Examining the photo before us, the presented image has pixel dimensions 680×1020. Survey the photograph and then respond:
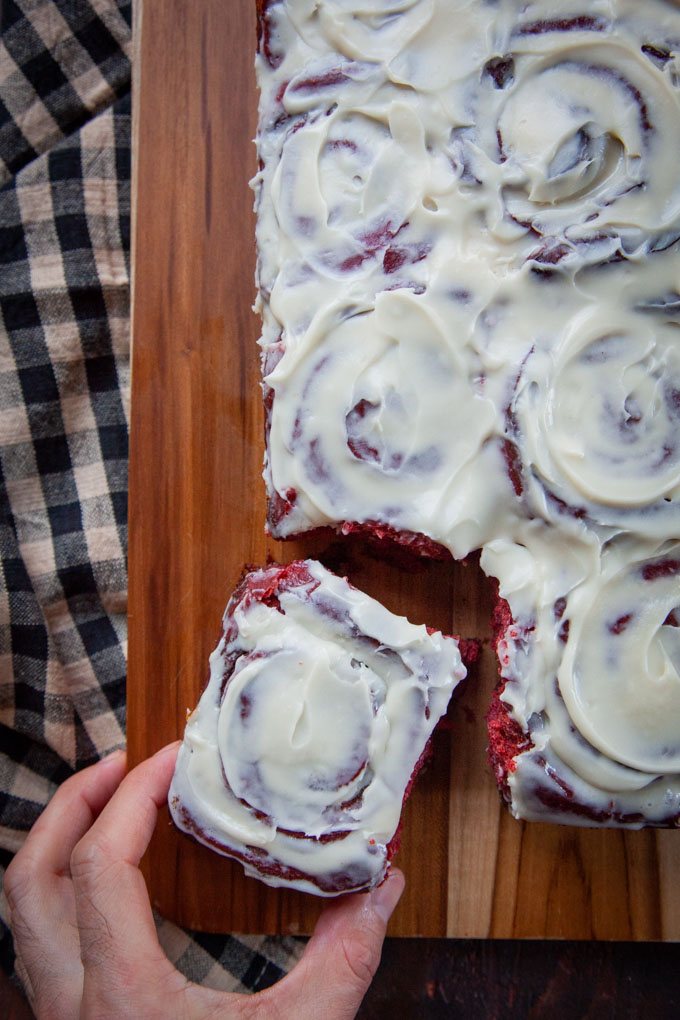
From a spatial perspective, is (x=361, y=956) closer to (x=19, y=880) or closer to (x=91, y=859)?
(x=91, y=859)

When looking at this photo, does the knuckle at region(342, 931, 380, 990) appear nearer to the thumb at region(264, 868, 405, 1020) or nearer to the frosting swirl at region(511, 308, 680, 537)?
the thumb at region(264, 868, 405, 1020)

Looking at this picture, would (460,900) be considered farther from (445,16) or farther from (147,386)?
(445,16)

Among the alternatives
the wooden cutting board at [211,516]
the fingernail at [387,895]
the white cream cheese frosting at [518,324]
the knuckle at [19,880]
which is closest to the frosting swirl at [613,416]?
the white cream cheese frosting at [518,324]

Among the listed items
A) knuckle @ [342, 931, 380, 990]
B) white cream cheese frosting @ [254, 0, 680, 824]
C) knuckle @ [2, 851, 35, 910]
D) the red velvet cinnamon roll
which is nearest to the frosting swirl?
white cream cheese frosting @ [254, 0, 680, 824]

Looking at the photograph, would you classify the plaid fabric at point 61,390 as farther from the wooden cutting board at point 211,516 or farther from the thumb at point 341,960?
the thumb at point 341,960

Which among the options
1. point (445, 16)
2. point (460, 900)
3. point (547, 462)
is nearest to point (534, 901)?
point (460, 900)

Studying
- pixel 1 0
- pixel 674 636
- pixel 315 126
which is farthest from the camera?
pixel 1 0
